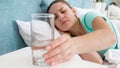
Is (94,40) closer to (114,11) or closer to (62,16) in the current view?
(62,16)

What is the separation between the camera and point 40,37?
2.84 ft

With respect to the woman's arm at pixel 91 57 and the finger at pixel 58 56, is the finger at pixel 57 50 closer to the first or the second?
the finger at pixel 58 56

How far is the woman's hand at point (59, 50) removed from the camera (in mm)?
780

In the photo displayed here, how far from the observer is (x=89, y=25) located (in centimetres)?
152

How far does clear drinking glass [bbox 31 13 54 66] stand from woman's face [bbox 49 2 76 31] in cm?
68

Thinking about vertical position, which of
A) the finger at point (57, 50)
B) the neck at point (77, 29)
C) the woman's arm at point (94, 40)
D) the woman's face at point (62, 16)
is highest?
the finger at point (57, 50)

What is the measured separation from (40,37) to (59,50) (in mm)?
114

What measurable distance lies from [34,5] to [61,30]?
0.27 m

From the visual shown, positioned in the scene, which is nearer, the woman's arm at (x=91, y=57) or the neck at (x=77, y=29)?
the woman's arm at (x=91, y=57)

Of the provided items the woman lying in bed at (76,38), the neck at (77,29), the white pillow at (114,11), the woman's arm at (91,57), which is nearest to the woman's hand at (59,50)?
the woman lying in bed at (76,38)

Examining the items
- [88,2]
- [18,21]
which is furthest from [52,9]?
[88,2]

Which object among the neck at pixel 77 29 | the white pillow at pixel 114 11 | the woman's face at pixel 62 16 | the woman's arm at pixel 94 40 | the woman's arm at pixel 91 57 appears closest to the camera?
the woman's arm at pixel 94 40

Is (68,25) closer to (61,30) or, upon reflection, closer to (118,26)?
(61,30)

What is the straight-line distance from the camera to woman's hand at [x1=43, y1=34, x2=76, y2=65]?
2.56 ft
